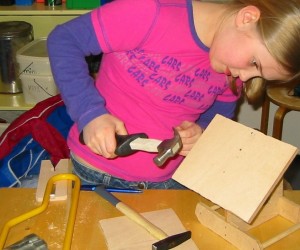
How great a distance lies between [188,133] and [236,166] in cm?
19

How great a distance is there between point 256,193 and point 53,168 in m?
0.45

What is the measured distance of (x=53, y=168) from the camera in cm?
97

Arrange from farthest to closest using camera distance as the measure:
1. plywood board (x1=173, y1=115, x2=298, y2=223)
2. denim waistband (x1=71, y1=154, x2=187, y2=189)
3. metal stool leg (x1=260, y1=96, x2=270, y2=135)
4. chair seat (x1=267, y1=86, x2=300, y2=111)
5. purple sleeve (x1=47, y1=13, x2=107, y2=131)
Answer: metal stool leg (x1=260, y1=96, x2=270, y2=135) < chair seat (x1=267, y1=86, x2=300, y2=111) < denim waistband (x1=71, y1=154, x2=187, y2=189) < purple sleeve (x1=47, y1=13, x2=107, y2=131) < plywood board (x1=173, y1=115, x2=298, y2=223)

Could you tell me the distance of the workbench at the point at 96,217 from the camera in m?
0.79

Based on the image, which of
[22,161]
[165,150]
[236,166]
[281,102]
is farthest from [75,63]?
[281,102]

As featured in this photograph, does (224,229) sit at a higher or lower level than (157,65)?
lower

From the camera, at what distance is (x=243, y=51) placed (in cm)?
84

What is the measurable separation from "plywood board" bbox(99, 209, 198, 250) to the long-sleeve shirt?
0.61 ft

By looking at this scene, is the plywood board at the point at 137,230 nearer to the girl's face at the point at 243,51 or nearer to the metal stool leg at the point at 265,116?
the girl's face at the point at 243,51

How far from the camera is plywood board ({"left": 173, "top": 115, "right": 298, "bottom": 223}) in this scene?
0.73 metres

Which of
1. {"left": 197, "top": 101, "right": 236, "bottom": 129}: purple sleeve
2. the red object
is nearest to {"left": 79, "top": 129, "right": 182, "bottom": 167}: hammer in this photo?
{"left": 197, "top": 101, "right": 236, "bottom": 129}: purple sleeve

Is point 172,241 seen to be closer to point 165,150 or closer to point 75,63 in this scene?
point 165,150

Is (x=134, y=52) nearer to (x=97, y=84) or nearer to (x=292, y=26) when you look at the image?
(x=97, y=84)

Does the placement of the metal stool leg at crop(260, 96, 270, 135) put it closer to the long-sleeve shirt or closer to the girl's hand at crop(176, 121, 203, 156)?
the long-sleeve shirt
